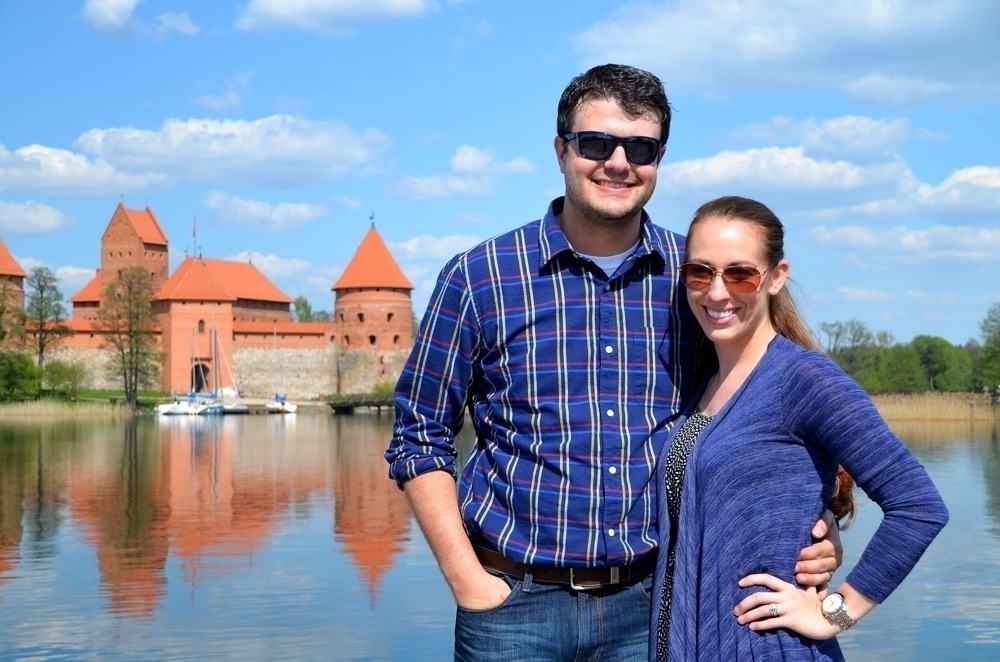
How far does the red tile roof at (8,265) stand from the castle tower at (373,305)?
51.4 ft

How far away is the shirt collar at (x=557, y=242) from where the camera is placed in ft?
8.38

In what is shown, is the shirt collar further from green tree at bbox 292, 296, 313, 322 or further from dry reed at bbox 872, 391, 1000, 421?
green tree at bbox 292, 296, 313, 322

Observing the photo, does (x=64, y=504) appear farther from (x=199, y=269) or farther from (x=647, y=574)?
(x=199, y=269)

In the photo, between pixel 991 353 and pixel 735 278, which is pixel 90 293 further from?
pixel 735 278

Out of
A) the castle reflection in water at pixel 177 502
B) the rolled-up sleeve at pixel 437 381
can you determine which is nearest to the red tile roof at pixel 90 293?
the castle reflection in water at pixel 177 502

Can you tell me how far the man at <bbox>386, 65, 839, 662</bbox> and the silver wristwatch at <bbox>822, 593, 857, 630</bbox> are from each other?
0.42 m

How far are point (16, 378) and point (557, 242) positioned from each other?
40.2 meters

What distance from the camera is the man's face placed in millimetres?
2498

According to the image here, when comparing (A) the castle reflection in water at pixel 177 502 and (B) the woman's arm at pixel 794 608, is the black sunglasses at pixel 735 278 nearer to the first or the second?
(B) the woman's arm at pixel 794 608

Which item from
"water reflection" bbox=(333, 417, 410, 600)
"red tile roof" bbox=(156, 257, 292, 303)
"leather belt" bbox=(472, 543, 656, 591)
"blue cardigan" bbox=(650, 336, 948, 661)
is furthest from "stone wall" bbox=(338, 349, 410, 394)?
"blue cardigan" bbox=(650, 336, 948, 661)

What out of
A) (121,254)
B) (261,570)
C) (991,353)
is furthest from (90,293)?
(261,570)

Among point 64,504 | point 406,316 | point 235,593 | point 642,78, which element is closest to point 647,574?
point 642,78

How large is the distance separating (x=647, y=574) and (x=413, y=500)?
522 mm

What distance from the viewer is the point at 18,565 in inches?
374
